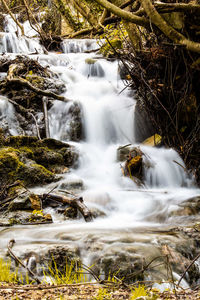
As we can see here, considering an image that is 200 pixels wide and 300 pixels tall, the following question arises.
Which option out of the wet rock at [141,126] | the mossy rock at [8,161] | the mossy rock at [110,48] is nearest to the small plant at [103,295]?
the mossy rock at [110,48]

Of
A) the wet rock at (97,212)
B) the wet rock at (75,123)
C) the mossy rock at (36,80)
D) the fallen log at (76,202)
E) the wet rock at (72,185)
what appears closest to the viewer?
the fallen log at (76,202)

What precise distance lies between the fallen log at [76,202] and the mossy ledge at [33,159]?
84cm

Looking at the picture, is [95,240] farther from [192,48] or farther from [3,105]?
[3,105]

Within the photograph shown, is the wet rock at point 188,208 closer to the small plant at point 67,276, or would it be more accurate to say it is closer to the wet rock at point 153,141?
the wet rock at point 153,141

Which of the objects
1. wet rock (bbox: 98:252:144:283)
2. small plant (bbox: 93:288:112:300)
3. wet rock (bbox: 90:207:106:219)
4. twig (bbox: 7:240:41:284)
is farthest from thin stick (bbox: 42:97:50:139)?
small plant (bbox: 93:288:112:300)

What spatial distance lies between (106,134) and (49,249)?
17.4 ft

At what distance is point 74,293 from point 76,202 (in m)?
2.19

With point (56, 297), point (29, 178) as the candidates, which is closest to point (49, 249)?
point (56, 297)

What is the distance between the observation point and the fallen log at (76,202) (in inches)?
146

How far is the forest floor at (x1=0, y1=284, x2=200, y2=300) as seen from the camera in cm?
161

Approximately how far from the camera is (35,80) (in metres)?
8.02

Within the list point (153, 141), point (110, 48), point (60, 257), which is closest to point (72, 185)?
point (153, 141)

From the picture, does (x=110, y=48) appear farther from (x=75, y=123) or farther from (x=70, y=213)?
(x=70, y=213)

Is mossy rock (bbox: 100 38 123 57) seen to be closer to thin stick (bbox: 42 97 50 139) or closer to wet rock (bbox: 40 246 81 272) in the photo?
thin stick (bbox: 42 97 50 139)
